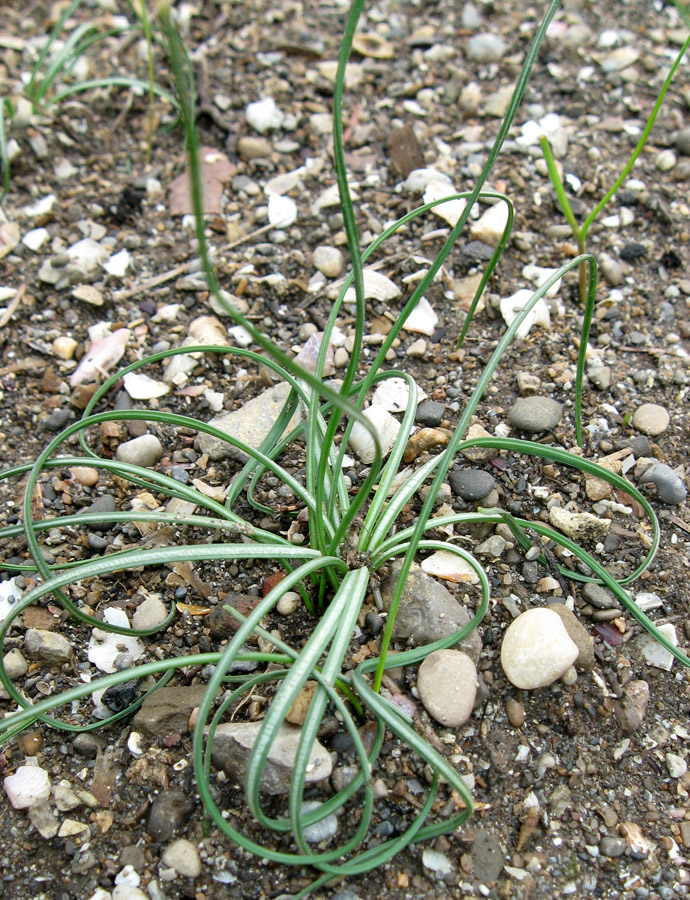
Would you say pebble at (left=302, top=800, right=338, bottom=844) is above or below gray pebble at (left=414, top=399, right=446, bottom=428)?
below

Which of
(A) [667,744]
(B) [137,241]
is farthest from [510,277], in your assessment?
(A) [667,744]

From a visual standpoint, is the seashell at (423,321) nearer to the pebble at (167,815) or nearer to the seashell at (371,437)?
the seashell at (371,437)

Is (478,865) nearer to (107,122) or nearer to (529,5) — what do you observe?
(107,122)

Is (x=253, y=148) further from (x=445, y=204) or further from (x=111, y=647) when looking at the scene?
(x=111, y=647)

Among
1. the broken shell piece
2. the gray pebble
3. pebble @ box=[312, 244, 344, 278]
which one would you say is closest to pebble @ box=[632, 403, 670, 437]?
the broken shell piece

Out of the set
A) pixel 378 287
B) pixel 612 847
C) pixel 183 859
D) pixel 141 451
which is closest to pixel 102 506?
pixel 141 451

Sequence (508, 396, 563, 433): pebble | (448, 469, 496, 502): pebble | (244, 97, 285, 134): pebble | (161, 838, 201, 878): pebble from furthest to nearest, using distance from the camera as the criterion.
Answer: (244, 97, 285, 134): pebble → (508, 396, 563, 433): pebble → (448, 469, 496, 502): pebble → (161, 838, 201, 878): pebble

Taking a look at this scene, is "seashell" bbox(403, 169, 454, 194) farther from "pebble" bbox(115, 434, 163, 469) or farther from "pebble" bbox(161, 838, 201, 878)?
"pebble" bbox(161, 838, 201, 878)
